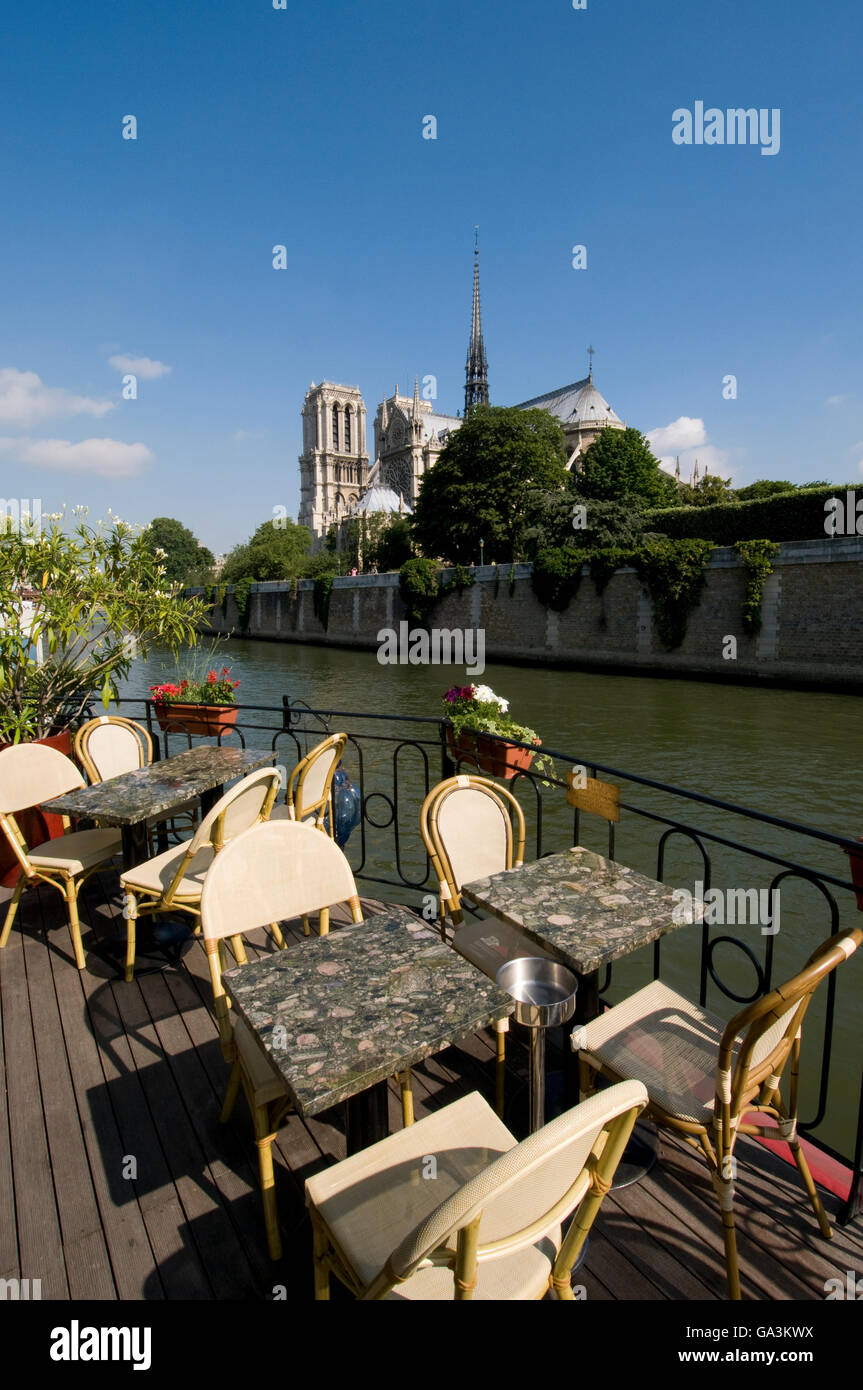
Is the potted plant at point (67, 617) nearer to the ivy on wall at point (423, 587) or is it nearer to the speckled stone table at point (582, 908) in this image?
the speckled stone table at point (582, 908)

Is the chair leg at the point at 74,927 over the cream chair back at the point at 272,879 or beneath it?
beneath

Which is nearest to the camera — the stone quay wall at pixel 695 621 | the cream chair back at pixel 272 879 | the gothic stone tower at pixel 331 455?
the cream chair back at pixel 272 879

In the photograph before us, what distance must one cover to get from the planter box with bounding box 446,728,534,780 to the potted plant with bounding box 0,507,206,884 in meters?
2.39

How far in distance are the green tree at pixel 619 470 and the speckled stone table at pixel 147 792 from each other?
35.1 m

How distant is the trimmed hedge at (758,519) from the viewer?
2364cm

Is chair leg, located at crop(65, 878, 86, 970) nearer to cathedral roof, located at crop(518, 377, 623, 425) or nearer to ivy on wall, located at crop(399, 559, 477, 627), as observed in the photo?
ivy on wall, located at crop(399, 559, 477, 627)

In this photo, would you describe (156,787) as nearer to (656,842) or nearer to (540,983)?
(540,983)

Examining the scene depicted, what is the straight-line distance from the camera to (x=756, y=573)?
2216 cm

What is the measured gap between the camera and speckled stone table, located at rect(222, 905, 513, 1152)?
1.71 m

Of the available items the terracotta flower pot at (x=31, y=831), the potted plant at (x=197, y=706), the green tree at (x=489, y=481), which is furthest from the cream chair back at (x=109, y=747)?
the green tree at (x=489, y=481)

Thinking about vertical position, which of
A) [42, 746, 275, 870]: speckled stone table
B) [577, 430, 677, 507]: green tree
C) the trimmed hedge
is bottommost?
[42, 746, 275, 870]: speckled stone table

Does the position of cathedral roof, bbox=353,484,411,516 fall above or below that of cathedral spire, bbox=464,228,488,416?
below

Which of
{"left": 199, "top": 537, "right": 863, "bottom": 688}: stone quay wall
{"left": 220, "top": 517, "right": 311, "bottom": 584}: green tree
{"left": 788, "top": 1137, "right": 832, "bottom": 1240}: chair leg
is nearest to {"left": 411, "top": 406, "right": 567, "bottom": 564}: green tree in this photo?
{"left": 199, "top": 537, "right": 863, "bottom": 688}: stone quay wall

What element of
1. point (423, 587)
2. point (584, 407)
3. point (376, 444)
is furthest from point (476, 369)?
point (423, 587)
